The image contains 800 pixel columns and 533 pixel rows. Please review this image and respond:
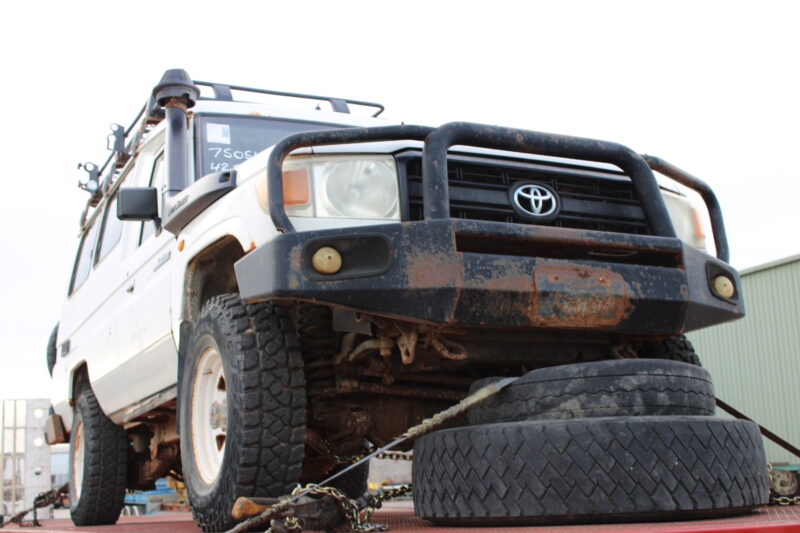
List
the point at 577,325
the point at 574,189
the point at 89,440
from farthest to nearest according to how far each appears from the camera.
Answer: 1. the point at 89,440
2. the point at 574,189
3. the point at 577,325

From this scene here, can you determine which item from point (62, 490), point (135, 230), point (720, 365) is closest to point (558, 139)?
point (135, 230)

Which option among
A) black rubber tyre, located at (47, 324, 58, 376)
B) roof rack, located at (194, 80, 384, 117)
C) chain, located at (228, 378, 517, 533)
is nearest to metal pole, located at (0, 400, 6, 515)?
black rubber tyre, located at (47, 324, 58, 376)

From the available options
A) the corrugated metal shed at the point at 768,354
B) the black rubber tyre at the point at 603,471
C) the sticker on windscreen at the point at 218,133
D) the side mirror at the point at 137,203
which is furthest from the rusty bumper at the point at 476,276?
the corrugated metal shed at the point at 768,354

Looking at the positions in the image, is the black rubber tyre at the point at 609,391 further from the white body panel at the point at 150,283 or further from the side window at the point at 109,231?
the side window at the point at 109,231

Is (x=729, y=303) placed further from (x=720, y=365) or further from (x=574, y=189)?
(x=720, y=365)

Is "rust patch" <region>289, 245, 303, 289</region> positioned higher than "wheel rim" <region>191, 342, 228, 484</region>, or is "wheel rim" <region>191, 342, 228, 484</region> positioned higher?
"rust patch" <region>289, 245, 303, 289</region>

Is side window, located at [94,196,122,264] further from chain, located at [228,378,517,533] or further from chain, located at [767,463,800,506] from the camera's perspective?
chain, located at [767,463,800,506]

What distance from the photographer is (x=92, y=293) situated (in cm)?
643

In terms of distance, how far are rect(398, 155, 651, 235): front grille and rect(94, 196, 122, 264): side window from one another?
3.21 meters

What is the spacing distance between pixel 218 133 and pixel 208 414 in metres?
1.62

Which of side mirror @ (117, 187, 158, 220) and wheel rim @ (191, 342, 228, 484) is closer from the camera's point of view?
wheel rim @ (191, 342, 228, 484)

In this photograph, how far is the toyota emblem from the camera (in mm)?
3459

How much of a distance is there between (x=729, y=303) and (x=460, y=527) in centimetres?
151

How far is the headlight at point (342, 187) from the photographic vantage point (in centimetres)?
335
